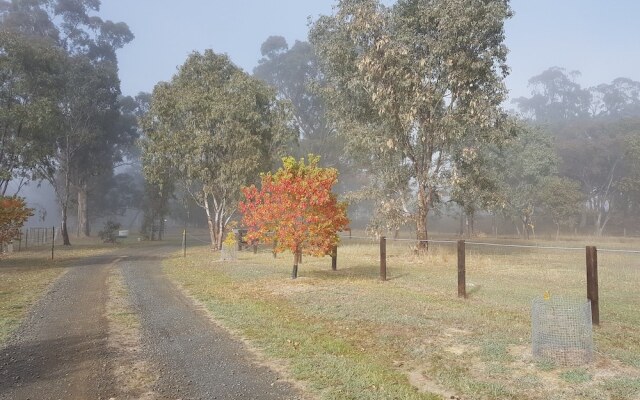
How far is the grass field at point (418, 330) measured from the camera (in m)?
5.90

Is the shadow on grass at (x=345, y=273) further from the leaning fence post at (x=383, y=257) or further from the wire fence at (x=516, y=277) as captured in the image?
the leaning fence post at (x=383, y=257)

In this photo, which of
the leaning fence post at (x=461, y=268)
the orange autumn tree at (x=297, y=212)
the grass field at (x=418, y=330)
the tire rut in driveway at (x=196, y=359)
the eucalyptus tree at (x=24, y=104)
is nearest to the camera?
the tire rut in driveway at (x=196, y=359)

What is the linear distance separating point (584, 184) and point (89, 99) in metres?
63.8

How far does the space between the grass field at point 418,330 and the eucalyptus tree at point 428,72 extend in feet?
25.4

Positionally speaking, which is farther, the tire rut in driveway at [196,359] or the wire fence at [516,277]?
the wire fence at [516,277]

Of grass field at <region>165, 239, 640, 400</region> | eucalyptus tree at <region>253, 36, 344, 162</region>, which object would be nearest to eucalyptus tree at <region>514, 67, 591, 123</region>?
eucalyptus tree at <region>253, 36, 344, 162</region>

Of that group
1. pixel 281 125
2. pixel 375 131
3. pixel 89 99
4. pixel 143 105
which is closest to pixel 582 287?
pixel 375 131

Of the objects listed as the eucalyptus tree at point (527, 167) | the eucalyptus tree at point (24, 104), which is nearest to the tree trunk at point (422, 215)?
the eucalyptus tree at point (24, 104)

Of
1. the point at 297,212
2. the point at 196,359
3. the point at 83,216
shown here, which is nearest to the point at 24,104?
the point at 83,216

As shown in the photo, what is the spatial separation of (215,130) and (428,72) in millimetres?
14497

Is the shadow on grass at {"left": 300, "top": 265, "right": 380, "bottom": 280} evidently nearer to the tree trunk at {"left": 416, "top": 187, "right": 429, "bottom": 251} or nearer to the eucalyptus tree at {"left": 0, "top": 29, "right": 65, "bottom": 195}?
the tree trunk at {"left": 416, "top": 187, "right": 429, "bottom": 251}

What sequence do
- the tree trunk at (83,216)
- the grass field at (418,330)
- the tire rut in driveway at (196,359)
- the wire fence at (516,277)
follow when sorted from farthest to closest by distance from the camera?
the tree trunk at (83,216) < the wire fence at (516,277) < the grass field at (418,330) < the tire rut in driveway at (196,359)

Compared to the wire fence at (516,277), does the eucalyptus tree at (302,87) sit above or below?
above

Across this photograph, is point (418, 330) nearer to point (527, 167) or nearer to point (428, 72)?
point (428, 72)
